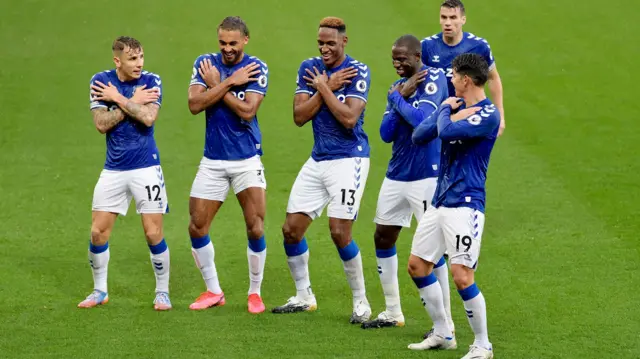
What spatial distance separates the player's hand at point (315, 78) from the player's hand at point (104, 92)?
1686 mm

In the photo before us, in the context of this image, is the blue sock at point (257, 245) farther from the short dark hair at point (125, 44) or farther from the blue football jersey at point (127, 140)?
the short dark hair at point (125, 44)

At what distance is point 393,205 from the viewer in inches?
350

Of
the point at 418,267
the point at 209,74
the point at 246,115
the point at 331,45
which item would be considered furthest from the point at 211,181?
the point at 418,267

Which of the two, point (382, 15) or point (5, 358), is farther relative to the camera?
point (382, 15)

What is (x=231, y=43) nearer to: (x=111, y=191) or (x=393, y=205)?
(x=111, y=191)

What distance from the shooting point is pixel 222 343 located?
27.5 feet

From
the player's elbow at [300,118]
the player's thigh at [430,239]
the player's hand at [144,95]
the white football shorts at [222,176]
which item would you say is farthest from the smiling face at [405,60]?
the player's hand at [144,95]

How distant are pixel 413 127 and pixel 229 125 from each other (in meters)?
1.82

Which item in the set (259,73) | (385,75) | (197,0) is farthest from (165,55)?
(259,73)

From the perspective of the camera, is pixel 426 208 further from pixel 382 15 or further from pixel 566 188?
pixel 382 15

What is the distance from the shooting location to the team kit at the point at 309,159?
344 inches

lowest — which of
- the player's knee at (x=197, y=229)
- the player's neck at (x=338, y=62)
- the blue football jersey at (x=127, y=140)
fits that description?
the player's knee at (x=197, y=229)

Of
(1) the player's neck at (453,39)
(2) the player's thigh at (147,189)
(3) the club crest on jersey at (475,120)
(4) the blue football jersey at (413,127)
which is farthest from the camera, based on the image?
(1) the player's neck at (453,39)

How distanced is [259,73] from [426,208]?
1950 mm
